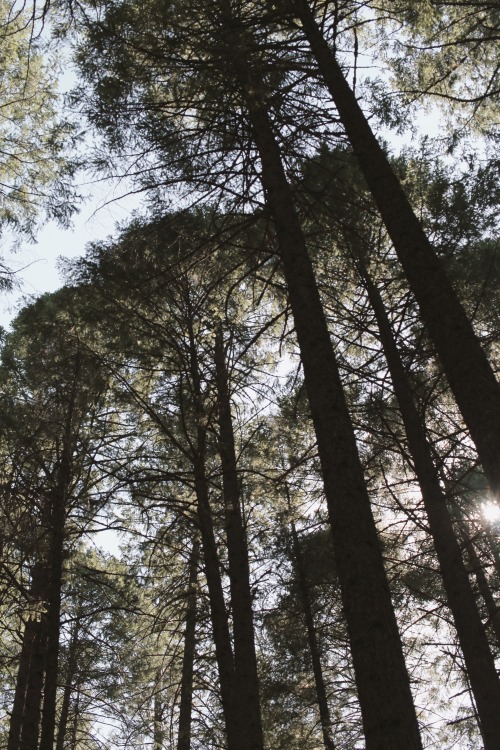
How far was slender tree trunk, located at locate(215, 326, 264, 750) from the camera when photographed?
673 centimetres

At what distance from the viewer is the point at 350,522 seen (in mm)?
4023

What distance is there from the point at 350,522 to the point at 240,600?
384 centimetres

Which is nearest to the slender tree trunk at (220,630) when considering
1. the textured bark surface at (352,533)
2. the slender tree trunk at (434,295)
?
the textured bark surface at (352,533)

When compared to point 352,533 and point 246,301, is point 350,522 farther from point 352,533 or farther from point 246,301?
point 246,301

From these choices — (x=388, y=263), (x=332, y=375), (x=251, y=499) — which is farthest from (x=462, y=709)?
(x=332, y=375)

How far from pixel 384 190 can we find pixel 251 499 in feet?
21.8

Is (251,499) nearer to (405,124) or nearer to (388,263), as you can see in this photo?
(388,263)

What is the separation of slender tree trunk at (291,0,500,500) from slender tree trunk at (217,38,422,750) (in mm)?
811

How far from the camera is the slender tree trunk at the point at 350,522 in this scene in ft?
11.0

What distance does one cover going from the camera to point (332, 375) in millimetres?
4715

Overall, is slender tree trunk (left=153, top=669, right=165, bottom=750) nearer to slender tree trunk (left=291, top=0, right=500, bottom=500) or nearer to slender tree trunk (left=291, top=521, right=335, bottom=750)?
slender tree trunk (left=291, top=521, right=335, bottom=750)

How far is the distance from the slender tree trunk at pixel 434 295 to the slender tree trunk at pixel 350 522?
0.81m

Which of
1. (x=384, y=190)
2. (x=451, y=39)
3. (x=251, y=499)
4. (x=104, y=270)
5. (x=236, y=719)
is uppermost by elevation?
(x=451, y=39)

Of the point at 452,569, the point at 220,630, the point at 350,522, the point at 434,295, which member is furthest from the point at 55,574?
the point at 434,295
